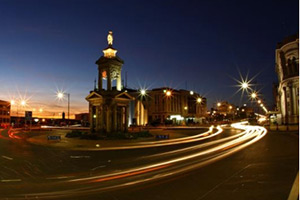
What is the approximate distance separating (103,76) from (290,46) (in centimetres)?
4345

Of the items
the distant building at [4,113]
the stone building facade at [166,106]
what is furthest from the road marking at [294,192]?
the distant building at [4,113]

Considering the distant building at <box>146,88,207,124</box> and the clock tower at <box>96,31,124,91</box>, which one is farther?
the distant building at <box>146,88,207,124</box>

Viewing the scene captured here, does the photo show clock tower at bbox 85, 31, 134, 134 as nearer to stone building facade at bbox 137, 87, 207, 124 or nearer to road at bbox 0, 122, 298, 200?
road at bbox 0, 122, 298, 200

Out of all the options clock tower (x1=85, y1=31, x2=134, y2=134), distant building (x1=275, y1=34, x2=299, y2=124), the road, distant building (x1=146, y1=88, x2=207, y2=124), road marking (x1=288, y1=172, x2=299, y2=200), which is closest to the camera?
road marking (x1=288, y1=172, x2=299, y2=200)

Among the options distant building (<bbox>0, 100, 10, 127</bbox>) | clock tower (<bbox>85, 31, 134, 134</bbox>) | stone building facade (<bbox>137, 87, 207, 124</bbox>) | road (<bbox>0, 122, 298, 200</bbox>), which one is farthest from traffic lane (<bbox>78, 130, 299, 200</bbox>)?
distant building (<bbox>0, 100, 10, 127</bbox>)

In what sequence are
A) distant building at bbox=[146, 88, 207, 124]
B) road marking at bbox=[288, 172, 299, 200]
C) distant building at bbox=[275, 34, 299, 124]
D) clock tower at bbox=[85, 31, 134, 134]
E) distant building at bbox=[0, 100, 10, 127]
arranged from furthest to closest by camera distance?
distant building at bbox=[0, 100, 10, 127], distant building at bbox=[146, 88, 207, 124], distant building at bbox=[275, 34, 299, 124], clock tower at bbox=[85, 31, 134, 134], road marking at bbox=[288, 172, 299, 200]

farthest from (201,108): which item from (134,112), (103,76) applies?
(103,76)

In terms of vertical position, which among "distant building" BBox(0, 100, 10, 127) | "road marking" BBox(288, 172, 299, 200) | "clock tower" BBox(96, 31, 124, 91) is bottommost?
"road marking" BBox(288, 172, 299, 200)

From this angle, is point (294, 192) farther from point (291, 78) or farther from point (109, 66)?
point (291, 78)

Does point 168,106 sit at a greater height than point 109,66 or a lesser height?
lesser

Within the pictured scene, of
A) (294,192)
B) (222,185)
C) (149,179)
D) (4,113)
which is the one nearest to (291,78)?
(294,192)

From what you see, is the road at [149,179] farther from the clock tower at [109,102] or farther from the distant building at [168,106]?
the distant building at [168,106]

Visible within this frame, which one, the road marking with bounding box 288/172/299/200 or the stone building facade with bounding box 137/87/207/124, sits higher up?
the stone building facade with bounding box 137/87/207/124

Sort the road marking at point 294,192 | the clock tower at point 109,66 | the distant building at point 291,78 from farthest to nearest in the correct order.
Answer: the distant building at point 291,78 < the clock tower at point 109,66 < the road marking at point 294,192
